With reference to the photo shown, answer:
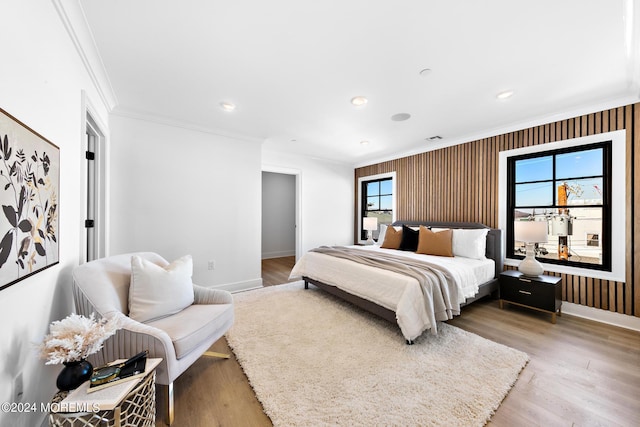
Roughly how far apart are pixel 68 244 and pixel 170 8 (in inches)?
67.5

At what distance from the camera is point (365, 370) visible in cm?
191

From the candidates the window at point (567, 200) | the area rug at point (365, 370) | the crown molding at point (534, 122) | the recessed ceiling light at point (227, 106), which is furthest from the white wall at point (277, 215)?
the window at point (567, 200)

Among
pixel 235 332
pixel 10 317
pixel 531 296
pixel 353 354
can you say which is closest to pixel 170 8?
pixel 10 317

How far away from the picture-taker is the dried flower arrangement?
1.09 meters

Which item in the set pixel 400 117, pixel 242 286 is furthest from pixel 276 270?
pixel 400 117

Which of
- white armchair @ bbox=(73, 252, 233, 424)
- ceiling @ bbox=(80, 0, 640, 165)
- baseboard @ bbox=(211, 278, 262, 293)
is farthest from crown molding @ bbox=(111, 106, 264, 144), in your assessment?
baseboard @ bbox=(211, 278, 262, 293)

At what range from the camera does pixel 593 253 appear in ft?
9.67

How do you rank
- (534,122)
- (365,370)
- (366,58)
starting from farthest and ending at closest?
(534,122) < (366,58) < (365,370)

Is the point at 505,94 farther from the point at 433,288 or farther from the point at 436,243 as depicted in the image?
the point at 433,288

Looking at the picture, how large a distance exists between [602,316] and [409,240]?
2232 millimetres

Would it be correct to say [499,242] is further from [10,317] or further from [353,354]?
[10,317]

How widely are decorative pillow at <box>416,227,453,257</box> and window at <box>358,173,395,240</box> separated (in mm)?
1518

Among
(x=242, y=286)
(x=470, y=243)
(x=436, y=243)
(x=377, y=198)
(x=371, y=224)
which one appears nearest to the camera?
(x=470, y=243)

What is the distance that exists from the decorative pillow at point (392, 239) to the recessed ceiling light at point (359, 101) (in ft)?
7.35
